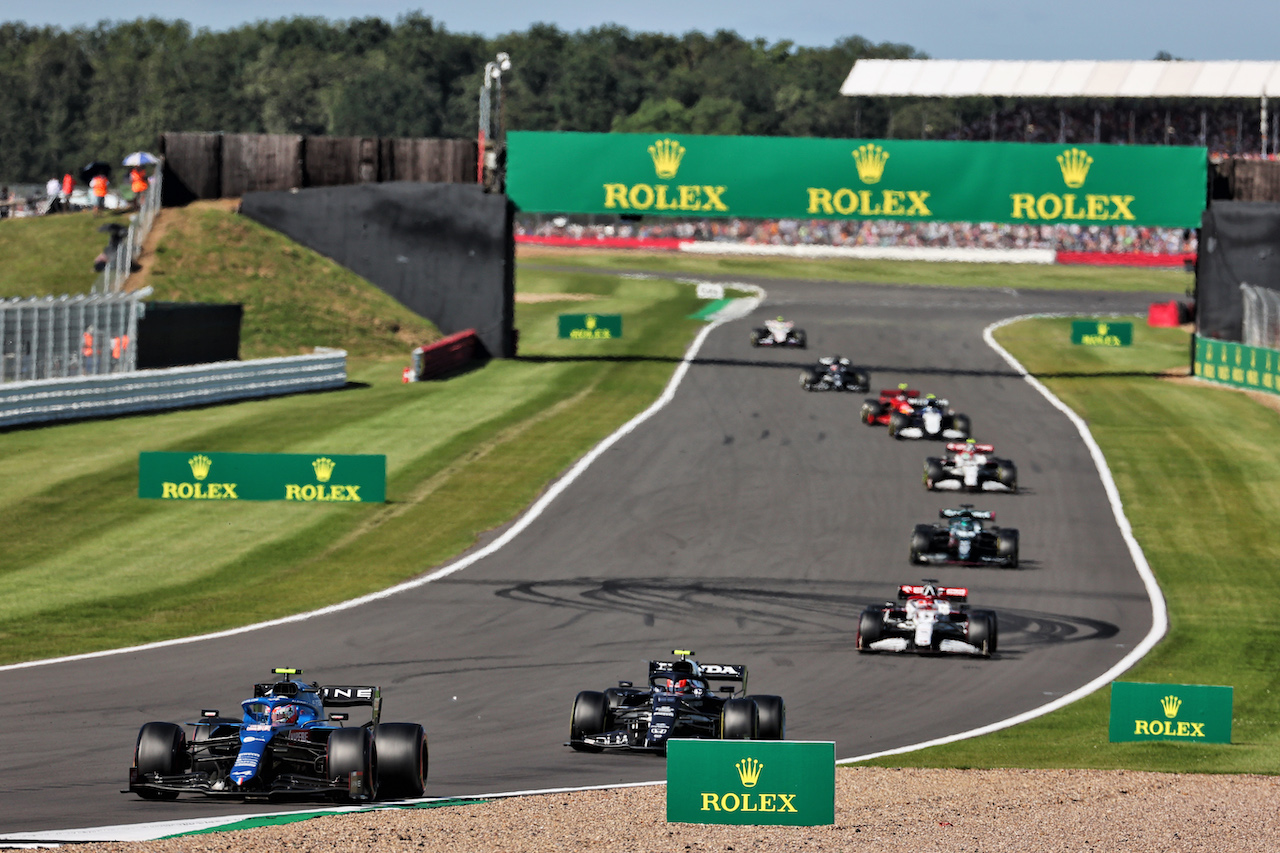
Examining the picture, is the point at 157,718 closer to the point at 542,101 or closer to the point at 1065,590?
the point at 1065,590

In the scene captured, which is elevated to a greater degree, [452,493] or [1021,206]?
[1021,206]

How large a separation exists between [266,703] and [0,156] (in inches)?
6600

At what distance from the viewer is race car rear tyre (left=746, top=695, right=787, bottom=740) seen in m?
15.1

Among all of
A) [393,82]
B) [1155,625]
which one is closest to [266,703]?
[1155,625]

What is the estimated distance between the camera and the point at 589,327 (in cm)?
6059

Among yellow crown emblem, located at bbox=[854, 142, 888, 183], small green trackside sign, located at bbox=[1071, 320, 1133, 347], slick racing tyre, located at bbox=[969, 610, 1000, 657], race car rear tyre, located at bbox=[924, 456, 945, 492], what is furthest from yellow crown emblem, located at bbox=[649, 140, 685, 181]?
slick racing tyre, located at bbox=[969, 610, 1000, 657]

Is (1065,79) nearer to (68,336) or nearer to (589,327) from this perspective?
(589,327)

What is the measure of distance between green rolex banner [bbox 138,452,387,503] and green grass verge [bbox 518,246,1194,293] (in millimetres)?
58338

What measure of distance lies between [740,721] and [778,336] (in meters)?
42.2

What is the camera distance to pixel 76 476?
32.5 metres

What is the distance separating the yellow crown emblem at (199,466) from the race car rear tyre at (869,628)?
1432 centimetres

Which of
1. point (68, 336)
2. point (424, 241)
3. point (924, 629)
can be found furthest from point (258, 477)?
point (424, 241)

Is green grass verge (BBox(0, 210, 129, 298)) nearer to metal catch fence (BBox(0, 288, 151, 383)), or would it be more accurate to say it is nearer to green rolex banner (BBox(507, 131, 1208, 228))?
metal catch fence (BBox(0, 288, 151, 383))

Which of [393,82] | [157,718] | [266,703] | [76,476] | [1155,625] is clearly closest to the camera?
[266,703]
